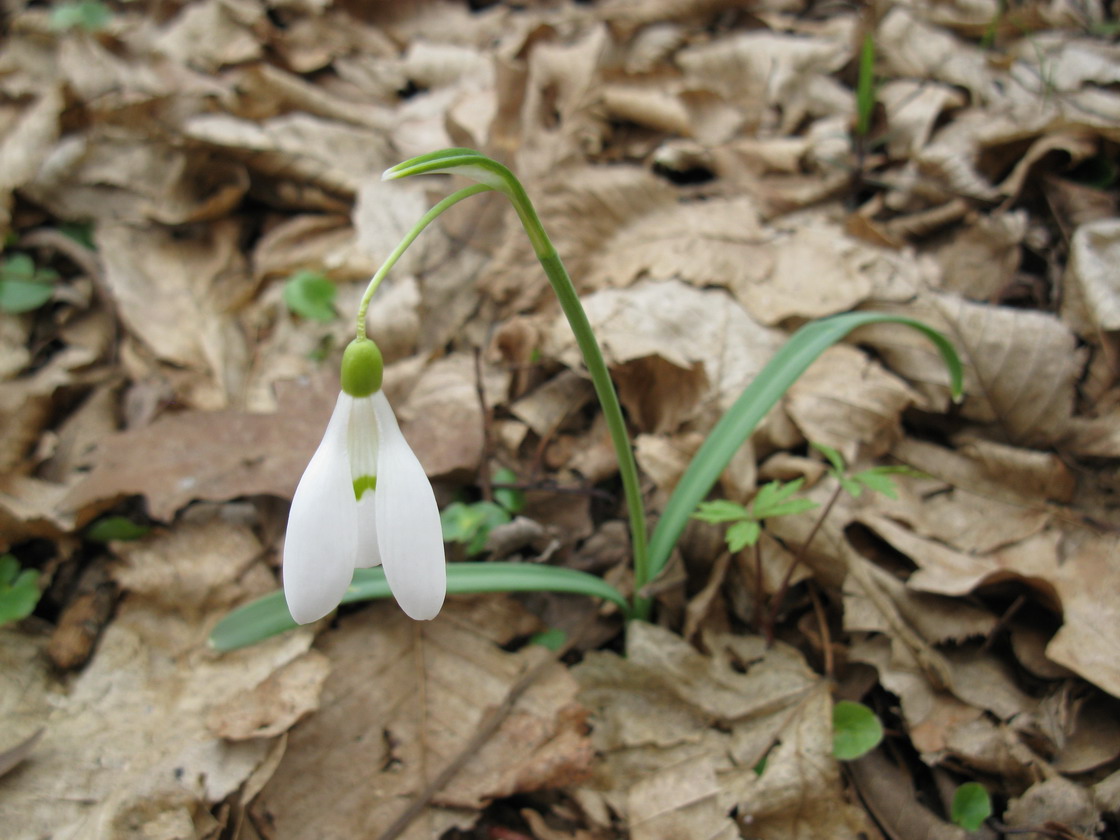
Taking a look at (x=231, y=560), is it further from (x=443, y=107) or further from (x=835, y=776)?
(x=443, y=107)

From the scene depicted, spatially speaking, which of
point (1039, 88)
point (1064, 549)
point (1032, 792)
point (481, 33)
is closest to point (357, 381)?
point (1032, 792)

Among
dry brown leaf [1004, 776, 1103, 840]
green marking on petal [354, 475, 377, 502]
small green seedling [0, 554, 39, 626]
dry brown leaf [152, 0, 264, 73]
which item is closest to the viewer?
green marking on petal [354, 475, 377, 502]

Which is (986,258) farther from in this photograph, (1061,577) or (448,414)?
(448,414)

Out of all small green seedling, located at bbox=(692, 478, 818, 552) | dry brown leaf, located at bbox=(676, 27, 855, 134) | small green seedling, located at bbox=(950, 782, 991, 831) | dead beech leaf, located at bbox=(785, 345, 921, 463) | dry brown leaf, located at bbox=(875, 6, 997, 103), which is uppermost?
dry brown leaf, located at bbox=(875, 6, 997, 103)

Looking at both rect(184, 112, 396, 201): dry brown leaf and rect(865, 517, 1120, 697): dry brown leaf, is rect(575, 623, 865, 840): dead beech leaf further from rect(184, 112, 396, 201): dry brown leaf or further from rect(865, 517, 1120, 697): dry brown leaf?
rect(184, 112, 396, 201): dry brown leaf

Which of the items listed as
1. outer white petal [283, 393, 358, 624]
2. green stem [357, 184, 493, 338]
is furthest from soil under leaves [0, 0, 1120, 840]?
green stem [357, 184, 493, 338]

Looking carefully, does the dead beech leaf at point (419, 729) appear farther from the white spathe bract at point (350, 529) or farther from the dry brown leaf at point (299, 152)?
the dry brown leaf at point (299, 152)

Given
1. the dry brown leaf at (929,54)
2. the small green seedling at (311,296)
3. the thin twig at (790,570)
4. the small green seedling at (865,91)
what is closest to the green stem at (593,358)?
the thin twig at (790,570)
